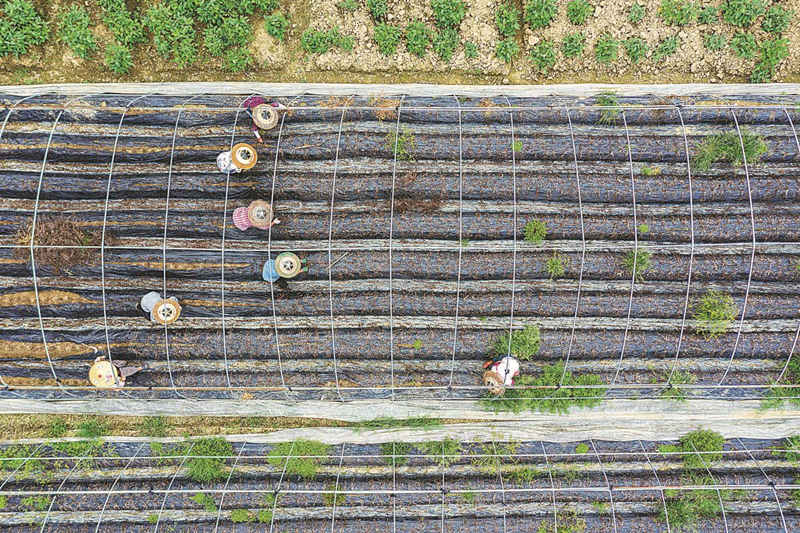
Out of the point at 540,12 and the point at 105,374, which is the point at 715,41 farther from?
the point at 105,374

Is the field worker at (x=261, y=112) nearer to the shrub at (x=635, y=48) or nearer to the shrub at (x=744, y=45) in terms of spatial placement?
the shrub at (x=635, y=48)

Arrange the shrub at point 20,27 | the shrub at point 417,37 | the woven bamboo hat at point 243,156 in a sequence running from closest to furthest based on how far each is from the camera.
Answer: the woven bamboo hat at point 243,156 → the shrub at point 20,27 → the shrub at point 417,37

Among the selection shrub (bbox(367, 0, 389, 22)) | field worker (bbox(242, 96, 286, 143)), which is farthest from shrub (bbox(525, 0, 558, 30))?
field worker (bbox(242, 96, 286, 143))

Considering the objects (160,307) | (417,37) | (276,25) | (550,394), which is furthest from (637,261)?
(276,25)

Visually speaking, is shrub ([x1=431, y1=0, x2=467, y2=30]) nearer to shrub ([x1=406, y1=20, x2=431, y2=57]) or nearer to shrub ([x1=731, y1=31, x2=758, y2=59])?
shrub ([x1=406, y1=20, x2=431, y2=57])

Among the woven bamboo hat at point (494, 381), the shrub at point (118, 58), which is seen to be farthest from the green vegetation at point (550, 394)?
the shrub at point (118, 58)
